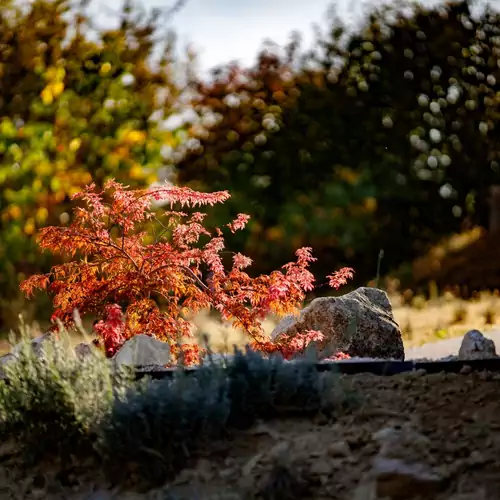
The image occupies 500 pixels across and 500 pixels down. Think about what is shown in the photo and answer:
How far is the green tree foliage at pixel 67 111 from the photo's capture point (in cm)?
803

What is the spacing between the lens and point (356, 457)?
9.91 feet

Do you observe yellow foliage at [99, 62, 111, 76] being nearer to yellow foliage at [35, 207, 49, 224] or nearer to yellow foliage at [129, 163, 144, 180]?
yellow foliage at [129, 163, 144, 180]

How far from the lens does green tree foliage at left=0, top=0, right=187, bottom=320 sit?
803cm

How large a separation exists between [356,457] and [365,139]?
8.05 meters

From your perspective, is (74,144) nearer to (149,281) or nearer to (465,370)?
(149,281)

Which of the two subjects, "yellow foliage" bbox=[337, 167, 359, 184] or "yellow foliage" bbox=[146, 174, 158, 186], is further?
"yellow foliage" bbox=[337, 167, 359, 184]

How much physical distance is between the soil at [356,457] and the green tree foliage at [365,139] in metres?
5.86

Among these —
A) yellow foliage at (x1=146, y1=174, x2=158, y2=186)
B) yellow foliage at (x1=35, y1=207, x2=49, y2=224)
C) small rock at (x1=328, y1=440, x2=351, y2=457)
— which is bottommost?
small rock at (x1=328, y1=440, x2=351, y2=457)

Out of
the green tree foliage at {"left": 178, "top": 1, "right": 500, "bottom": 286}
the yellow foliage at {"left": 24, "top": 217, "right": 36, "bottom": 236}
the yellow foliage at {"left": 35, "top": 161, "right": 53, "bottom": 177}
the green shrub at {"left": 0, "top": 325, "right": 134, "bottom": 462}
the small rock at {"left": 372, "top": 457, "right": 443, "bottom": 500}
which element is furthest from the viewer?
the green tree foliage at {"left": 178, "top": 1, "right": 500, "bottom": 286}

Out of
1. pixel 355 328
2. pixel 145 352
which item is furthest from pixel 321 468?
pixel 355 328

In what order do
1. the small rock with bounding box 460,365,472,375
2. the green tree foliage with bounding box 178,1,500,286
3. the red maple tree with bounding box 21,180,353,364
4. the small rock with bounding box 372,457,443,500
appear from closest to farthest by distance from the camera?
the small rock with bounding box 372,457,443,500 → the small rock with bounding box 460,365,472,375 → the red maple tree with bounding box 21,180,353,364 → the green tree foliage with bounding box 178,1,500,286

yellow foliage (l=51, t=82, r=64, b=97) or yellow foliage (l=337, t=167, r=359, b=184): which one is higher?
yellow foliage (l=51, t=82, r=64, b=97)

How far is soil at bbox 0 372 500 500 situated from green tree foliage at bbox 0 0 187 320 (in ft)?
15.7

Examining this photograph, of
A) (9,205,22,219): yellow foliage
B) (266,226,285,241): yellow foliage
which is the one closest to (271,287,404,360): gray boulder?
(9,205,22,219): yellow foliage
